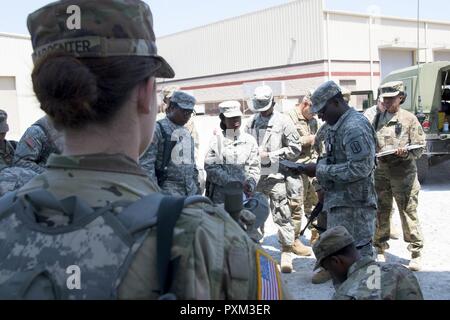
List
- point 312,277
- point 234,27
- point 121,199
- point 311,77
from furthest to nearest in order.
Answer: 1. point 234,27
2. point 311,77
3. point 312,277
4. point 121,199

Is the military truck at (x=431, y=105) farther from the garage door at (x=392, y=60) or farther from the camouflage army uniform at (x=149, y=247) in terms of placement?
the garage door at (x=392, y=60)

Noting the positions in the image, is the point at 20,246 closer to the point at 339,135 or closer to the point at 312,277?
the point at 339,135

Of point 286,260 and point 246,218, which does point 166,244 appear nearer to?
point 246,218

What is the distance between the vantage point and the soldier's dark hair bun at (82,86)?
3.18 ft

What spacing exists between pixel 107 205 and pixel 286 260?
14.0 ft

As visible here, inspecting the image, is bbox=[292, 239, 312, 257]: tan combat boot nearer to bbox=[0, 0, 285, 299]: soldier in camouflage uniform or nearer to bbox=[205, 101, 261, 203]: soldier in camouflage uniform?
bbox=[205, 101, 261, 203]: soldier in camouflage uniform

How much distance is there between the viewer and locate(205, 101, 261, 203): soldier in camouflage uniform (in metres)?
4.75

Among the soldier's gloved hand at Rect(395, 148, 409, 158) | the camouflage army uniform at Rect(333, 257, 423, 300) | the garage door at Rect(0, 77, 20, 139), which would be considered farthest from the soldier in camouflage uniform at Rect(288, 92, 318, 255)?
the garage door at Rect(0, 77, 20, 139)

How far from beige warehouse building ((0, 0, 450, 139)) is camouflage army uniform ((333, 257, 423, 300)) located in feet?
65.0

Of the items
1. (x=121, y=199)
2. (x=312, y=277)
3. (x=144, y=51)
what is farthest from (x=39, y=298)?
(x=312, y=277)

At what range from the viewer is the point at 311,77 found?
22.9m

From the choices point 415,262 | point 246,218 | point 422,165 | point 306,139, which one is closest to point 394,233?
point 415,262

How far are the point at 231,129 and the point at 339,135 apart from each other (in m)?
1.53

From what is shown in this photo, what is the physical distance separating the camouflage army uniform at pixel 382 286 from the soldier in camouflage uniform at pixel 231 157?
244 centimetres
